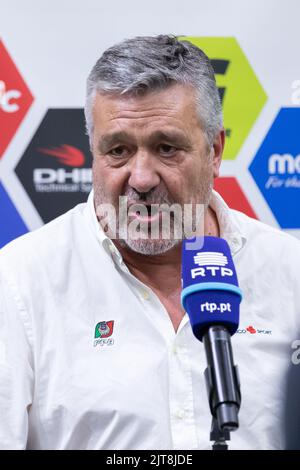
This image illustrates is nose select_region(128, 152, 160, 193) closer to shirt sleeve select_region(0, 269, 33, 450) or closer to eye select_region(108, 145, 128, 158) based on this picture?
eye select_region(108, 145, 128, 158)

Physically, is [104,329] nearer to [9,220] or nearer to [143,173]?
[143,173]

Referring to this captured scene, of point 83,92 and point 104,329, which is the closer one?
point 104,329

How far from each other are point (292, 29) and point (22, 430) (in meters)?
1.40

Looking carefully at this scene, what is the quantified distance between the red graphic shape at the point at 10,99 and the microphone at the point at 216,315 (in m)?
1.12

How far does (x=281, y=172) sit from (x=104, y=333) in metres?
0.86

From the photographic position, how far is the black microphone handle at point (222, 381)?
1180 mm

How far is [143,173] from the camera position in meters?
1.96

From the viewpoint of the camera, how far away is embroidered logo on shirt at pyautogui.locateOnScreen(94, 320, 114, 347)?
76.4 inches

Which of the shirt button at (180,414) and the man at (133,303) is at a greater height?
the man at (133,303)

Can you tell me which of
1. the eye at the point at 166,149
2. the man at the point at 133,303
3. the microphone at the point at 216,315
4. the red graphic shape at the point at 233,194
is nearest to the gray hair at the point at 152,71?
the man at the point at 133,303

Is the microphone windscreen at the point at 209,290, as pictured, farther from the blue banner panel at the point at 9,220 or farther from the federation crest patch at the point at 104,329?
the blue banner panel at the point at 9,220

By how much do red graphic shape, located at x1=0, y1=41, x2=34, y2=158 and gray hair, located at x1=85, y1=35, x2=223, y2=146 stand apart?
1.49ft

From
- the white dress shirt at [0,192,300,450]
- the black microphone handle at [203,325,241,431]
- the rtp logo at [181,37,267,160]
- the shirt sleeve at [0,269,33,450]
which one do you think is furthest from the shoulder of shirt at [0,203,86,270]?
the black microphone handle at [203,325,241,431]

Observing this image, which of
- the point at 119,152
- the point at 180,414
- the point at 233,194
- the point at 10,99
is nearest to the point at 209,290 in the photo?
the point at 180,414
